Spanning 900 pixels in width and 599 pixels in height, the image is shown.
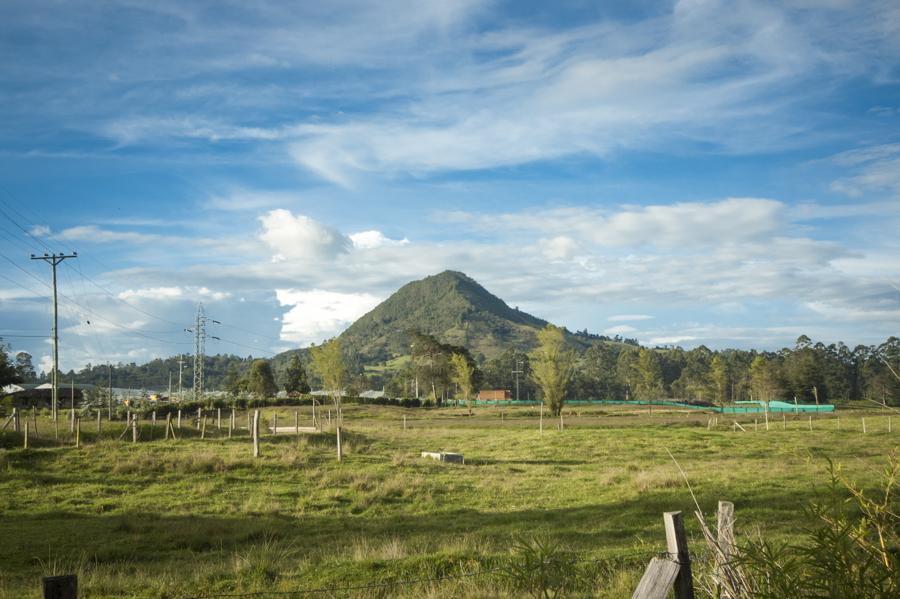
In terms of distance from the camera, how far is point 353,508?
61.5 ft

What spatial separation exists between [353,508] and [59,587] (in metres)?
15.1

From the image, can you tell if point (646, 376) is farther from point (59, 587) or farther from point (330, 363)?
point (59, 587)

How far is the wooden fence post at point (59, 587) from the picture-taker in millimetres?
4172

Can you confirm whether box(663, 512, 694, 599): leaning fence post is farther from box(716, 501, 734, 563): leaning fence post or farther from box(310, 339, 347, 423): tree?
box(310, 339, 347, 423): tree

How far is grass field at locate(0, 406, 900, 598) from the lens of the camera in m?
9.91

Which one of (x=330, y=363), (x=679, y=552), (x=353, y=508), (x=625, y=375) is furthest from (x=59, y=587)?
(x=625, y=375)

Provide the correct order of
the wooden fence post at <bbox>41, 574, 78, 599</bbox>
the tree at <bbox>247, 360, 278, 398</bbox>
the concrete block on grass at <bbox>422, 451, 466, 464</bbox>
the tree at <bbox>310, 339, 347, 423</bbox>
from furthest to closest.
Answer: the tree at <bbox>247, 360, 278, 398</bbox>
the tree at <bbox>310, 339, 347, 423</bbox>
the concrete block on grass at <bbox>422, 451, 466, 464</bbox>
the wooden fence post at <bbox>41, 574, 78, 599</bbox>

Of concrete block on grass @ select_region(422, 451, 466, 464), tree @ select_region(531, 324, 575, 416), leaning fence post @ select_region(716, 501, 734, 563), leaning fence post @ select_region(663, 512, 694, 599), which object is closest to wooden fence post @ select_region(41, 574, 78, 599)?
leaning fence post @ select_region(663, 512, 694, 599)

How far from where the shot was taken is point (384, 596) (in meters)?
7.85

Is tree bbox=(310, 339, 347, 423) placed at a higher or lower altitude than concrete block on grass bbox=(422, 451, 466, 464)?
higher

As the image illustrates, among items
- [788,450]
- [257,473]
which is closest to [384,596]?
[788,450]

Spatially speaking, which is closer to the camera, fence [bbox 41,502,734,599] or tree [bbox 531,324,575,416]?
fence [bbox 41,502,734,599]

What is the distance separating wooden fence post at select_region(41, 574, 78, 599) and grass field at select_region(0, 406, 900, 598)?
13.9ft

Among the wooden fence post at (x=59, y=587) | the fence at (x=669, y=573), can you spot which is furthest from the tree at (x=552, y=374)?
the wooden fence post at (x=59, y=587)
